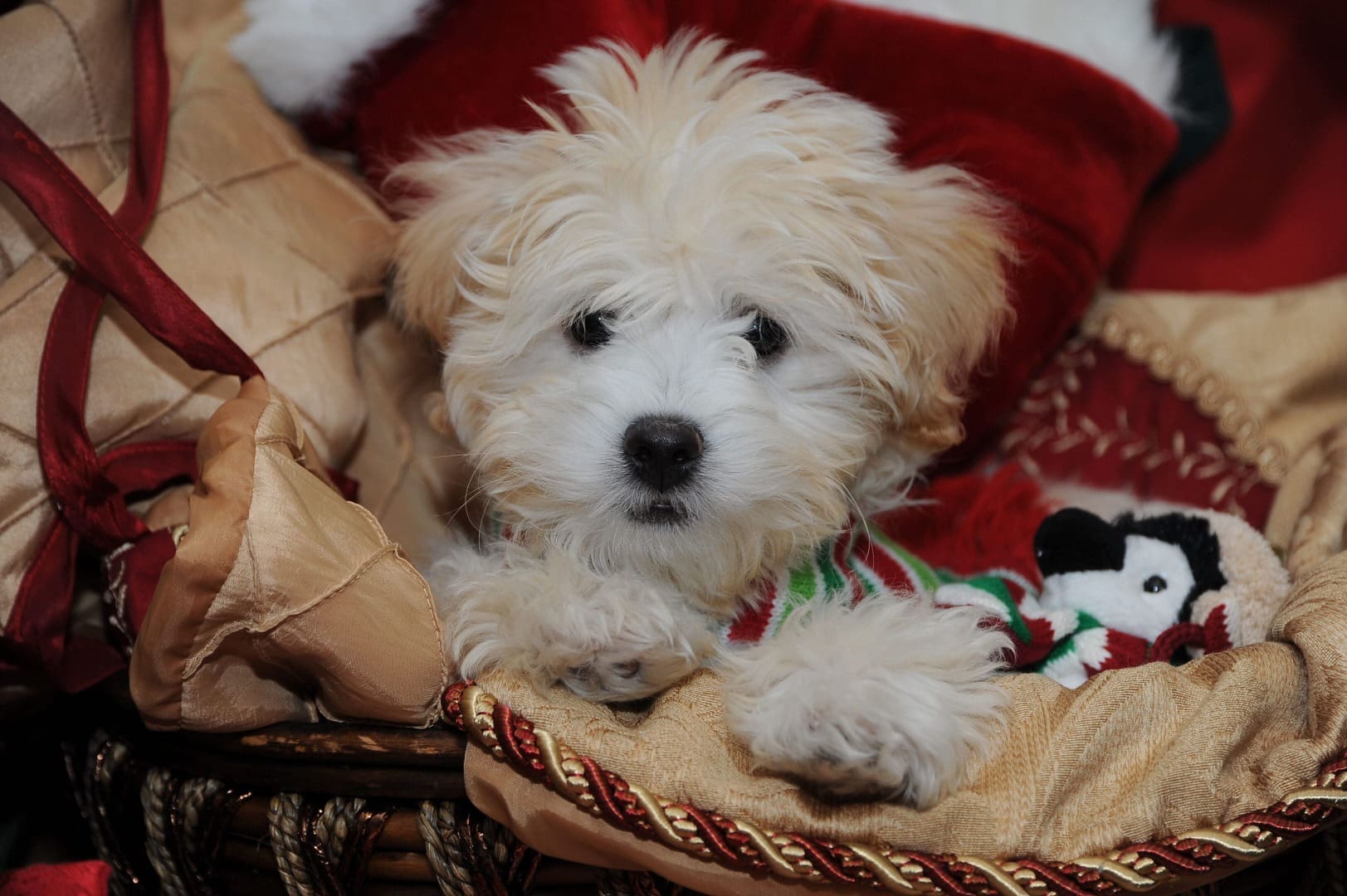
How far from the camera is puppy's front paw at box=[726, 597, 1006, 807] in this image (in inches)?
56.7

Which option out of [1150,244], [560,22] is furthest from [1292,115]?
[560,22]

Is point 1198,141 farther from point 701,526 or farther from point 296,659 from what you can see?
point 296,659

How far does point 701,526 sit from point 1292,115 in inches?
102

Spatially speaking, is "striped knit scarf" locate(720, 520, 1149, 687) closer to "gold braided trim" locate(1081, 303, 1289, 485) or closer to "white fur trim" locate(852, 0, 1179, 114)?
"gold braided trim" locate(1081, 303, 1289, 485)

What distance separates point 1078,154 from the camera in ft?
7.93

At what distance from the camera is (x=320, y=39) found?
2.41 metres

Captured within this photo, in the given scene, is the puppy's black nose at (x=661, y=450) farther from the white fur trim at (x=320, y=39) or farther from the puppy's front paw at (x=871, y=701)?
the white fur trim at (x=320, y=39)

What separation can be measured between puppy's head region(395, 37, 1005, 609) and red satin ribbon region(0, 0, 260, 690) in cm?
46

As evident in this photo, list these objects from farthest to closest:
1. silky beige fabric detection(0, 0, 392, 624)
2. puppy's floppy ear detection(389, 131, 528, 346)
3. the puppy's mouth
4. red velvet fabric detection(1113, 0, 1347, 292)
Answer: red velvet fabric detection(1113, 0, 1347, 292) → puppy's floppy ear detection(389, 131, 528, 346) → silky beige fabric detection(0, 0, 392, 624) → the puppy's mouth

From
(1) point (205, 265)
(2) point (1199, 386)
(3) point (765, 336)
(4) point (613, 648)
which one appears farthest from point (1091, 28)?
(1) point (205, 265)

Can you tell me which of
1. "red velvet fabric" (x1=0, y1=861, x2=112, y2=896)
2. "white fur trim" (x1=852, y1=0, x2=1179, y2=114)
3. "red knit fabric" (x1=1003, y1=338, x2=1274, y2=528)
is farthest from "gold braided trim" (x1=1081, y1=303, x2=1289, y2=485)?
"red velvet fabric" (x1=0, y1=861, x2=112, y2=896)

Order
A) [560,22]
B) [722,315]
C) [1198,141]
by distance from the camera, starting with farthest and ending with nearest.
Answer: [1198,141] < [560,22] < [722,315]

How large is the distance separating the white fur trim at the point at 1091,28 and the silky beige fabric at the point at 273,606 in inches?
64.1

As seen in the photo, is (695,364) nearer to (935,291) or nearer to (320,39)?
(935,291)
